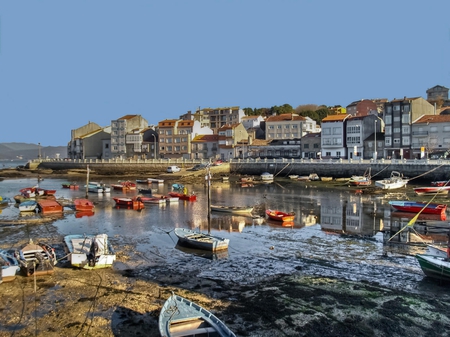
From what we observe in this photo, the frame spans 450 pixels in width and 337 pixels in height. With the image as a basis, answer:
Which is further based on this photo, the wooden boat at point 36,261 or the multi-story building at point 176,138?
the multi-story building at point 176,138

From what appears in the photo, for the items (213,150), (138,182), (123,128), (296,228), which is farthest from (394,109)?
(123,128)

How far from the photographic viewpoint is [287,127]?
115 meters

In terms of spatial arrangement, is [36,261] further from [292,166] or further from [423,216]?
[292,166]

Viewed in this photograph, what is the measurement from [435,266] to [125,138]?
371 feet

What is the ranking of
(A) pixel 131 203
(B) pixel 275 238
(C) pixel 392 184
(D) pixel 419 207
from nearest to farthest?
(B) pixel 275 238, (D) pixel 419 207, (A) pixel 131 203, (C) pixel 392 184

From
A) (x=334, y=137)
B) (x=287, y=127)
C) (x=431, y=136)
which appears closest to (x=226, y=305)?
(x=431, y=136)

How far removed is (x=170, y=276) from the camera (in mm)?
20969

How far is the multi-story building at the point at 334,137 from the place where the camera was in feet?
308

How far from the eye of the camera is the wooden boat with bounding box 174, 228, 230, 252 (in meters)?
25.8

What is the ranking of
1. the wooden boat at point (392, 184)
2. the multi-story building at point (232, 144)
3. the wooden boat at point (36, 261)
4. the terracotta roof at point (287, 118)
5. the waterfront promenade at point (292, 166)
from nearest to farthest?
the wooden boat at point (36, 261) → the wooden boat at point (392, 184) → the waterfront promenade at point (292, 166) → the multi-story building at point (232, 144) → the terracotta roof at point (287, 118)

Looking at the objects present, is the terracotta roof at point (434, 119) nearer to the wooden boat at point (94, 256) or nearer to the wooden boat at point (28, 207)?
the wooden boat at point (28, 207)

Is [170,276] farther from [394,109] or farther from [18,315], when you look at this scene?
[394,109]

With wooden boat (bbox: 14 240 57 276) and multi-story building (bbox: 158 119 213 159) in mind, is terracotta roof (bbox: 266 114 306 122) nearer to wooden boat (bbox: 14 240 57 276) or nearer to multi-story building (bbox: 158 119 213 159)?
multi-story building (bbox: 158 119 213 159)

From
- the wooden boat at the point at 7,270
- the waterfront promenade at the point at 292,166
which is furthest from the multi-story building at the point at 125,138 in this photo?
the wooden boat at the point at 7,270
